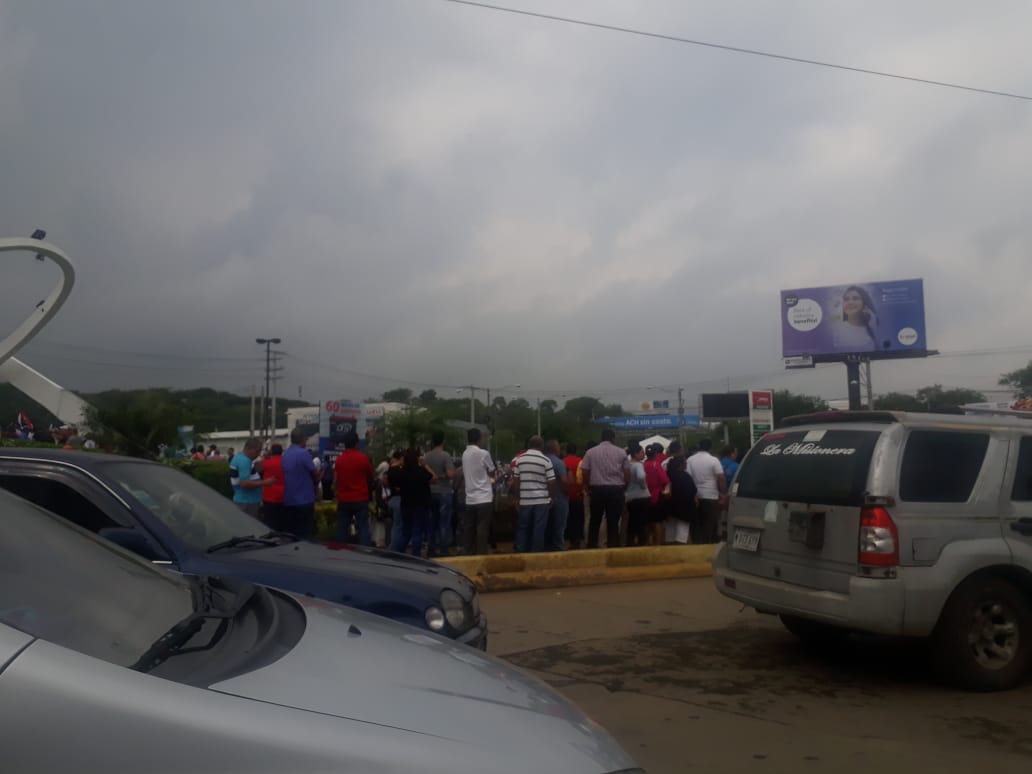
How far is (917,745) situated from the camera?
4609 mm

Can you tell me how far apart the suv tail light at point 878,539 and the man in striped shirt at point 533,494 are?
5310mm

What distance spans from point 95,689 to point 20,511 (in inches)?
48.1

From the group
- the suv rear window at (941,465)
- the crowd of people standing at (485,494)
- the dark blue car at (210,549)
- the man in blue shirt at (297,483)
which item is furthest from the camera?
the crowd of people standing at (485,494)

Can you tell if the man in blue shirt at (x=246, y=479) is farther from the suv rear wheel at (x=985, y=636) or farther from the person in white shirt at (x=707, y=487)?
the suv rear wheel at (x=985, y=636)

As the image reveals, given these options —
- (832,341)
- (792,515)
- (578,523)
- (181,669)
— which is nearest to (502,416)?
(832,341)

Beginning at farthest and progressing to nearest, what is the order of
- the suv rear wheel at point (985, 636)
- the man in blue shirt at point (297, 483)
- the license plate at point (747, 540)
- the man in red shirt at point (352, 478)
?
the man in red shirt at point (352, 478) < the man in blue shirt at point (297, 483) < the license plate at point (747, 540) < the suv rear wheel at point (985, 636)

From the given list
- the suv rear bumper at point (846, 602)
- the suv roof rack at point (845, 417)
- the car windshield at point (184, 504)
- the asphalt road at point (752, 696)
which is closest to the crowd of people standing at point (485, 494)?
the asphalt road at point (752, 696)

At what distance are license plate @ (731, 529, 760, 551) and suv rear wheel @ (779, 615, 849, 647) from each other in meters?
0.70

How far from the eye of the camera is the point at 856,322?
30.4 meters

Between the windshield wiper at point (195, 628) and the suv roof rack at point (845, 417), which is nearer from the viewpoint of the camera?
the windshield wiper at point (195, 628)

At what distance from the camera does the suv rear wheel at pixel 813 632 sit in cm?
671

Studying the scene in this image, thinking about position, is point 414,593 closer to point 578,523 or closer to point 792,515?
point 792,515

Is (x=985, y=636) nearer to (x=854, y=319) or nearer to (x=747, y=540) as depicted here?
(x=747, y=540)

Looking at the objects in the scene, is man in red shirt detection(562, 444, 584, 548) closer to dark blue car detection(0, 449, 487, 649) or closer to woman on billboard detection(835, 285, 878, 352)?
dark blue car detection(0, 449, 487, 649)
